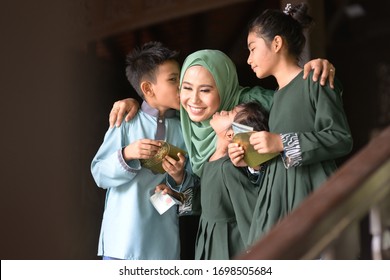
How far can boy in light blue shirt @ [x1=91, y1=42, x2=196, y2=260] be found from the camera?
2.48 m

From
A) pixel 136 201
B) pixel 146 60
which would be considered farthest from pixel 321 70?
pixel 136 201

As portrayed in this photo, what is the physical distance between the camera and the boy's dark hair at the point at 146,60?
2.55 metres

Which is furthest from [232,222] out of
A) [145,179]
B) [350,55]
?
[350,55]

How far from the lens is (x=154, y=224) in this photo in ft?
8.20

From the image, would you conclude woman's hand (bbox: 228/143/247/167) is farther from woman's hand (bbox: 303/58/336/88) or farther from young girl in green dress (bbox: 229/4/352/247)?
woman's hand (bbox: 303/58/336/88)

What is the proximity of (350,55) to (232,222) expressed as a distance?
1.36 meters

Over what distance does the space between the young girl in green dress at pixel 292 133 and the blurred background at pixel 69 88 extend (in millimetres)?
196

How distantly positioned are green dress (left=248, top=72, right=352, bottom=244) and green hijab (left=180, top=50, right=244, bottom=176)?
0.70ft

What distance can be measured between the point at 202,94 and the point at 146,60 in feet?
0.89

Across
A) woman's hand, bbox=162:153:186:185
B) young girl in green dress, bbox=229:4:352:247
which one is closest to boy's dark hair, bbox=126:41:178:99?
woman's hand, bbox=162:153:186:185

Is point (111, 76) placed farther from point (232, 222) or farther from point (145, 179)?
point (232, 222)

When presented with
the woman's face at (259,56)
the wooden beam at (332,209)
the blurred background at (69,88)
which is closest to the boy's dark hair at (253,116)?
the woman's face at (259,56)

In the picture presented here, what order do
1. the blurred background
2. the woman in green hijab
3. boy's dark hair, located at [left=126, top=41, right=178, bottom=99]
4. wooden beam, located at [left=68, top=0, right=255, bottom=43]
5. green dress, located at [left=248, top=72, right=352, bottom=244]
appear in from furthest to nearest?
wooden beam, located at [left=68, top=0, right=255, bottom=43] < the blurred background < boy's dark hair, located at [left=126, top=41, right=178, bottom=99] < the woman in green hijab < green dress, located at [left=248, top=72, right=352, bottom=244]

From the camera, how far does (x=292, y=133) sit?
2203 millimetres
